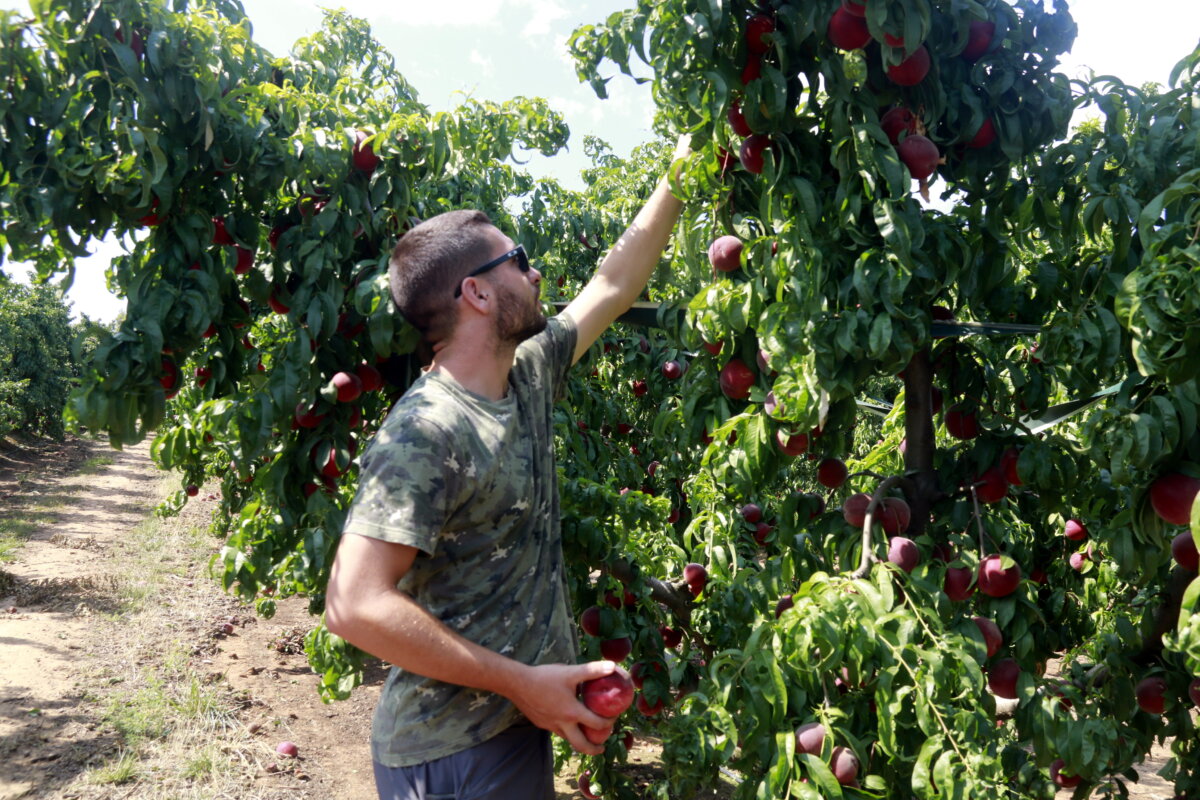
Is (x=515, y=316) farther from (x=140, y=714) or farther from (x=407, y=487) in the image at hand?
(x=140, y=714)

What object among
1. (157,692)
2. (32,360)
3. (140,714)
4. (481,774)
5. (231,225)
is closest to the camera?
(481,774)

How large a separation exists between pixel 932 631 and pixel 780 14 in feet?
3.86

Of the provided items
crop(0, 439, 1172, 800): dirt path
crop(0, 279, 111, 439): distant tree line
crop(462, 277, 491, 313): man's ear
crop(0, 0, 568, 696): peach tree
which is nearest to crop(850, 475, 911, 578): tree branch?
crop(462, 277, 491, 313): man's ear

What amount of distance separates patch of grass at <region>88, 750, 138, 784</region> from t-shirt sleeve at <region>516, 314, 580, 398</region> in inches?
146

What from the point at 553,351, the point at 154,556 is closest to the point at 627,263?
the point at 553,351

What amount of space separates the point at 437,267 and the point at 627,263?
601 millimetres

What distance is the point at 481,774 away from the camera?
1.51 meters

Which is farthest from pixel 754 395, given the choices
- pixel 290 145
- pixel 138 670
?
pixel 138 670

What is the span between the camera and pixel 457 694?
1.50m

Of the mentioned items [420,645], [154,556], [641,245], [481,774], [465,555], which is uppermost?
[641,245]

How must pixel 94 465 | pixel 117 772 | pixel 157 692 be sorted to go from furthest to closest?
pixel 94 465 → pixel 157 692 → pixel 117 772

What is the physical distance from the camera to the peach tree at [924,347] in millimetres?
1475

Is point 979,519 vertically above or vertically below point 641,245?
below

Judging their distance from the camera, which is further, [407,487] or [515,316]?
[515,316]
